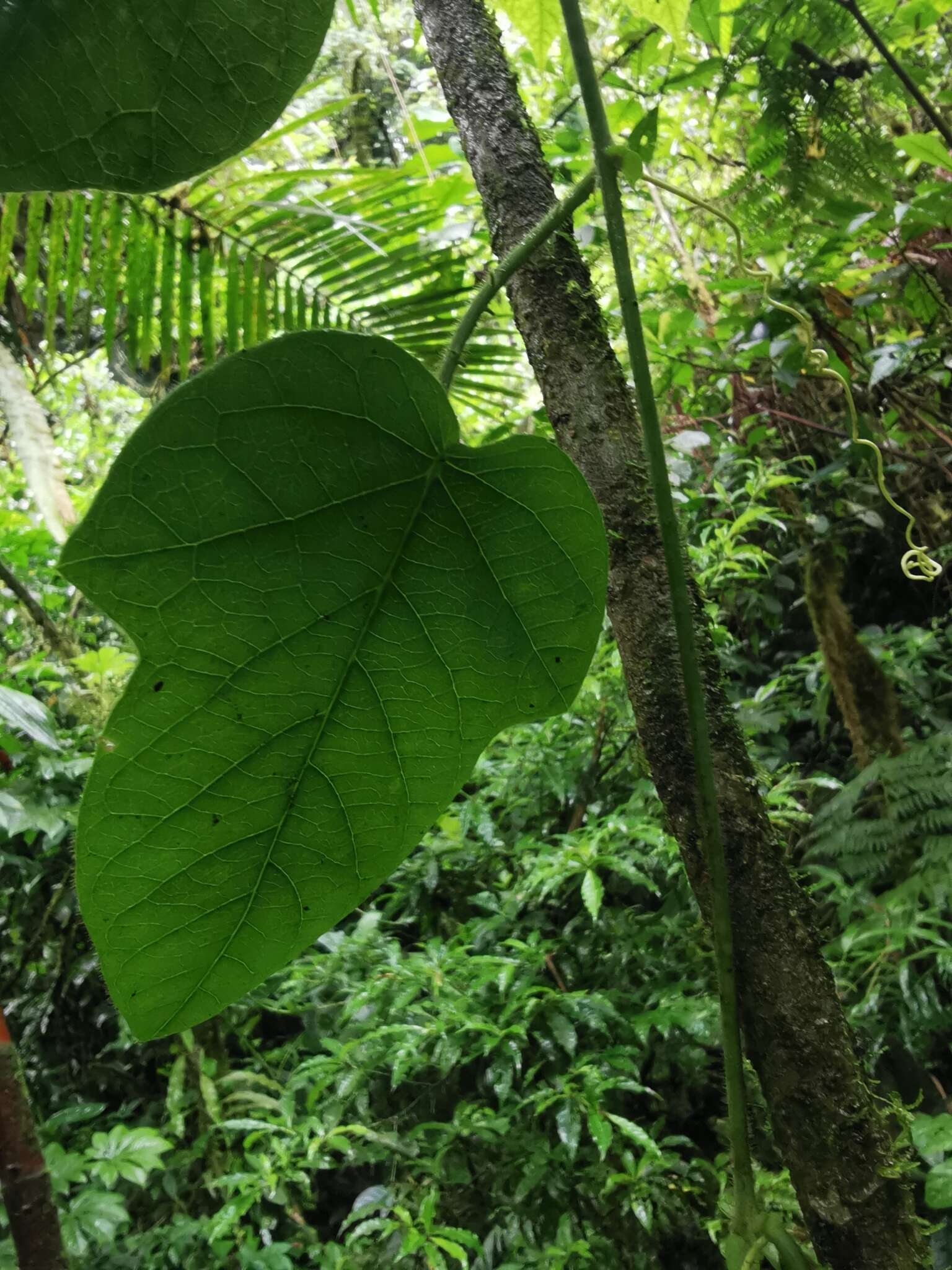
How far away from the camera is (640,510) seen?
1.65 ft

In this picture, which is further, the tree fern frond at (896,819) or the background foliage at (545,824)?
the tree fern frond at (896,819)

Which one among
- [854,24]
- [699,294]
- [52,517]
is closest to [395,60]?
[699,294]

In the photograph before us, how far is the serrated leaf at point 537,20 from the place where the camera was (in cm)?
63

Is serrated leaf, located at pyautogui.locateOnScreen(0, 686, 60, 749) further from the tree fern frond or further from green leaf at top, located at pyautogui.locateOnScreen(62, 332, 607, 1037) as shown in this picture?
the tree fern frond

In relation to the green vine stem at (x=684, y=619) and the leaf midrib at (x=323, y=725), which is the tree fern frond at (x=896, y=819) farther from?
the leaf midrib at (x=323, y=725)

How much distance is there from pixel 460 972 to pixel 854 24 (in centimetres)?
129

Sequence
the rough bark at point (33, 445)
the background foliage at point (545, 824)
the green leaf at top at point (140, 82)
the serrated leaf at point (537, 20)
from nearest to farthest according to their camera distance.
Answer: the green leaf at top at point (140, 82) → the serrated leaf at point (537, 20) → the background foliage at point (545, 824) → the rough bark at point (33, 445)

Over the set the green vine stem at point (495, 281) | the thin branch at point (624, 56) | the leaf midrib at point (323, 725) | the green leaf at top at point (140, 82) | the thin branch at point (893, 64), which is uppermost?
the thin branch at point (624, 56)

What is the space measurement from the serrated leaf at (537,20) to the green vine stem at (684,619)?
0.36 m

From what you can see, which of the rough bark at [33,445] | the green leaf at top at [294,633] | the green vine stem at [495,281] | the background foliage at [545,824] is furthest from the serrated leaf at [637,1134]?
the rough bark at [33,445]

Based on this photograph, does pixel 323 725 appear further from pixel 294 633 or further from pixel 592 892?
pixel 592 892

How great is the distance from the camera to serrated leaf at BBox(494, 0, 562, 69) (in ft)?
2.08

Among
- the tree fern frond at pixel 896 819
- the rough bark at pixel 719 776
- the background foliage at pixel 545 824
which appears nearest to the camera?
the rough bark at pixel 719 776

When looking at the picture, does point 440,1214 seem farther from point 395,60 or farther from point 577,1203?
point 395,60
